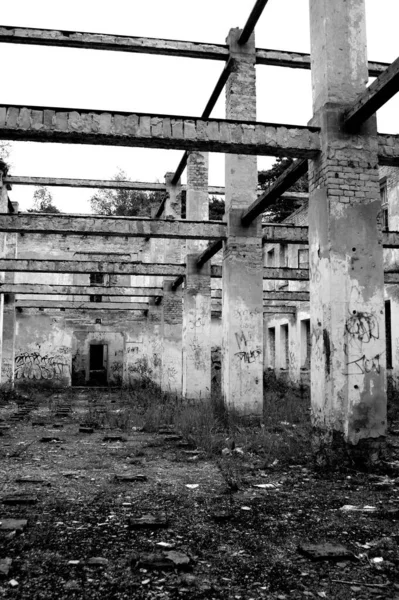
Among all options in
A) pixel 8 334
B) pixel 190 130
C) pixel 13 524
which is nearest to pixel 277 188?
pixel 190 130

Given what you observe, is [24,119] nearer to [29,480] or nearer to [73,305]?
[29,480]

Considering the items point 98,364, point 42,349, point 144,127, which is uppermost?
point 144,127

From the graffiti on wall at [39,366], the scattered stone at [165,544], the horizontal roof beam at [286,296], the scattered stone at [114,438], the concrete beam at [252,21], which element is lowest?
the scattered stone at [114,438]

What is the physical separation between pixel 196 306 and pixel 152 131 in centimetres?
863

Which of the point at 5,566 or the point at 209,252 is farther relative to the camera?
the point at 209,252

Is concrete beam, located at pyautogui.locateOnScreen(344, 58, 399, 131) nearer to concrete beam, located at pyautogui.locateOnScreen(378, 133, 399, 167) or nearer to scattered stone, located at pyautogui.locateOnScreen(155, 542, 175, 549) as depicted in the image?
concrete beam, located at pyautogui.locateOnScreen(378, 133, 399, 167)

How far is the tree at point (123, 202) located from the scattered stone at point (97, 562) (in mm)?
35595

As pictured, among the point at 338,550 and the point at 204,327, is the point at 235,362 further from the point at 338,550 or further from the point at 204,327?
the point at 338,550

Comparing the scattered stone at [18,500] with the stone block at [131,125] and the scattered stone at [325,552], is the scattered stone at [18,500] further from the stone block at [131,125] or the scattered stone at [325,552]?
the stone block at [131,125]

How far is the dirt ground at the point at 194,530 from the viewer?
3217mm

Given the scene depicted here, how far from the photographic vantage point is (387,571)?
3406 mm

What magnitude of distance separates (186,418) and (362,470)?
4564mm

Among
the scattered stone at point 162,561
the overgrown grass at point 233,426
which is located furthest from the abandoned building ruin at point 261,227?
the scattered stone at point 162,561

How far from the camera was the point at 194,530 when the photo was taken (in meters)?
4.25
